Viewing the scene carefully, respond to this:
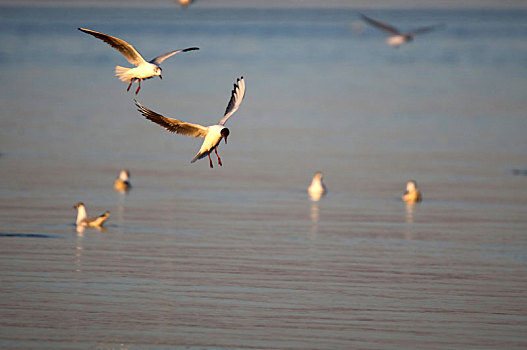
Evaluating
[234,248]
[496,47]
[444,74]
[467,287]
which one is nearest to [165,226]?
[234,248]

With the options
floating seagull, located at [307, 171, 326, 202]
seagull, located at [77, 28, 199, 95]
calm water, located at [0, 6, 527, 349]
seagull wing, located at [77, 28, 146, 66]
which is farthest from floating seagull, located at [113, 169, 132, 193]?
seagull wing, located at [77, 28, 146, 66]

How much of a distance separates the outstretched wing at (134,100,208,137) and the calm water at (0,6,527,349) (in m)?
1.53

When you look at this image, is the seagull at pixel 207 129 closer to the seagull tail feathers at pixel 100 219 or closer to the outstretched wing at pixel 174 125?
the outstretched wing at pixel 174 125

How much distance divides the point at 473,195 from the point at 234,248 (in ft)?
20.0

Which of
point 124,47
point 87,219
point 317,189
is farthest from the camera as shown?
point 317,189

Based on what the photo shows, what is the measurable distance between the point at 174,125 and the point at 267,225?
154 inches

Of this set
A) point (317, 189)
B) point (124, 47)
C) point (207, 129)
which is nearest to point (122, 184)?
point (317, 189)

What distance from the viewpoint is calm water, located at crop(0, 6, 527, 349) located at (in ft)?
34.6

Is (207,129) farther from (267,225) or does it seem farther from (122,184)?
(122,184)

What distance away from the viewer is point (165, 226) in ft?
51.1

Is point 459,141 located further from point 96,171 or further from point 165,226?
point 165,226

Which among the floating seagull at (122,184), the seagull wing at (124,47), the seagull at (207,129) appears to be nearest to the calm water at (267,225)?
the floating seagull at (122,184)

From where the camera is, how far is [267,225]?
620 inches

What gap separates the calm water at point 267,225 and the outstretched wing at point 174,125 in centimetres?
153
